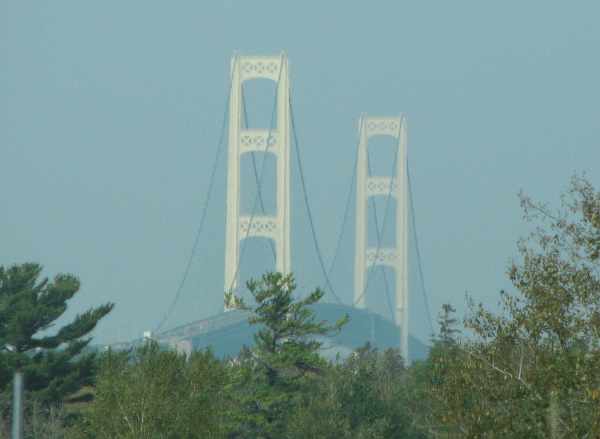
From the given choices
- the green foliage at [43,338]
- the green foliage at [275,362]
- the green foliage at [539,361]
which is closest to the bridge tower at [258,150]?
the green foliage at [43,338]

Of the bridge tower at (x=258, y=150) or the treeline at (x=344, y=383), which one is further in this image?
the bridge tower at (x=258, y=150)

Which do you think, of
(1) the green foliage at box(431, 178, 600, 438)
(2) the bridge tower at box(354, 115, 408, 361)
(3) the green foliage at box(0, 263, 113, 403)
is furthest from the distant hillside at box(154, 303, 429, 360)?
(1) the green foliage at box(431, 178, 600, 438)

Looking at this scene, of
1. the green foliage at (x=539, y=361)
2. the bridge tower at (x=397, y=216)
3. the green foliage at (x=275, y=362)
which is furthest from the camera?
the bridge tower at (x=397, y=216)

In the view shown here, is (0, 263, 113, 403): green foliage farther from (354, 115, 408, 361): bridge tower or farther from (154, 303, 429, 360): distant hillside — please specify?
(354, 115, 408, 361): bridge tower

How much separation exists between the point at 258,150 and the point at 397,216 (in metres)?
20.3

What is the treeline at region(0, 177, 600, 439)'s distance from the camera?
16.4m

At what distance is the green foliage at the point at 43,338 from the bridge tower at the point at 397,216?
94.1 ft

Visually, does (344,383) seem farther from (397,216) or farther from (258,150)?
(397,216)

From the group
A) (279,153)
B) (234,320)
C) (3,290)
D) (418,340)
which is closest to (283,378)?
(3,290)

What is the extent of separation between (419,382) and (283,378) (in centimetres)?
1225

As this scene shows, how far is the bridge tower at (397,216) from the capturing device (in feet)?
253

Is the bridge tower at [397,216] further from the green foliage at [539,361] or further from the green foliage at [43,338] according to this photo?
the green foliage at [539,361]

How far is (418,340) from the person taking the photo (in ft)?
248

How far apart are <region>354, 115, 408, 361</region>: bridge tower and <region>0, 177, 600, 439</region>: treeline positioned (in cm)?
2004
